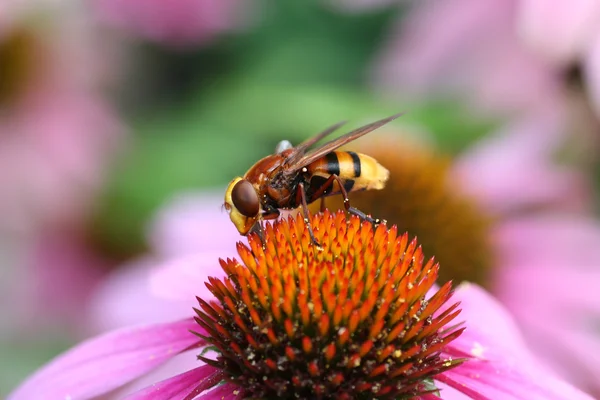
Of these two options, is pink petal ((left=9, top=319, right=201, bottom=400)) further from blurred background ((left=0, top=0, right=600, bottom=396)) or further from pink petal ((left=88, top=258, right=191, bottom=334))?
blurred background ((left=0, top=0, right=600, bottom=396))

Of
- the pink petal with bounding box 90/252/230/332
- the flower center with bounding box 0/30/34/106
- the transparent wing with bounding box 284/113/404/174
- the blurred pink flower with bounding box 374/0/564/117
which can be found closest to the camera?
the transparent wing with bounding box 284/113/404/174

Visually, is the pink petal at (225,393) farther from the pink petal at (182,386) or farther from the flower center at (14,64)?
the flower center at (14,64)

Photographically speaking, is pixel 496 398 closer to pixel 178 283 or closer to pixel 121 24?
pixel 178 283

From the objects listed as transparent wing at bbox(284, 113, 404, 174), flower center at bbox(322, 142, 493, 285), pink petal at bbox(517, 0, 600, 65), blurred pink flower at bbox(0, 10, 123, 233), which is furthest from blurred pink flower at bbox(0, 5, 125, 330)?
transparent wing at bbox(284, 113, 404, 174)

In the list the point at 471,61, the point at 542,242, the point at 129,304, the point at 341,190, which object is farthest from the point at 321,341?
the point at 471,61

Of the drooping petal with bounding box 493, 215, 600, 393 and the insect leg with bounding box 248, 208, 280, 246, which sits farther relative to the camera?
the drooping petal with bounding box 493, 215, 600, 393

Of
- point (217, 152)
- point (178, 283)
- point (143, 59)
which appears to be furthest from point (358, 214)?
point (143, 59)

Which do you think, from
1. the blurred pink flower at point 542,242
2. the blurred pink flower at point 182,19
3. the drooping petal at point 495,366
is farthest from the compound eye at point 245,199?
the blurred pink flower at point 182,19
